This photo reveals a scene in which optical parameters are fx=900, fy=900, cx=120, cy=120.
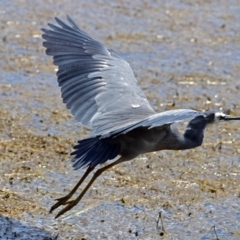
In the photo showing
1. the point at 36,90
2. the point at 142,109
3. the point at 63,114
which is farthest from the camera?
the point at 36,90

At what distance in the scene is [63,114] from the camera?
748 cm

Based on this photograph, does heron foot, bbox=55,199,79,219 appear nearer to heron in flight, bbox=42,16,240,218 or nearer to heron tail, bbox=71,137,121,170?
heron in flight, bbox=42,16,240,218

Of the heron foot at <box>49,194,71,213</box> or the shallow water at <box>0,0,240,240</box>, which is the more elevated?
the heron foot at <box>49,194,71,213</box>

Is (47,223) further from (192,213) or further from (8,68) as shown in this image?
(8,68)

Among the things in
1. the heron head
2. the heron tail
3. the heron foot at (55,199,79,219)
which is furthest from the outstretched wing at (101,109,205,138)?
the heron head

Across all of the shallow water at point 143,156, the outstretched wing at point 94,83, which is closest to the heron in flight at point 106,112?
the outstretched wing at point 94,83

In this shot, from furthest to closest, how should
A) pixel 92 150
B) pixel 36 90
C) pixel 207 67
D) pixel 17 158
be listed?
pixel 207 67
pixel 36 90
pixel 17 158
pixel 92 150

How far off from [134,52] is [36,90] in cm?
152

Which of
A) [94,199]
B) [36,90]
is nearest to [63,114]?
[36,90]

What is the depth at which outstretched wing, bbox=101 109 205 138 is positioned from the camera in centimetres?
477

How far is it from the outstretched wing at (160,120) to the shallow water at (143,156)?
680mm

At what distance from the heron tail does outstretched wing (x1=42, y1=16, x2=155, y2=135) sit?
0.24ft

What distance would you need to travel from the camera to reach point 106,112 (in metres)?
5.57

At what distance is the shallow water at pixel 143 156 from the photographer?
5.57 metres
